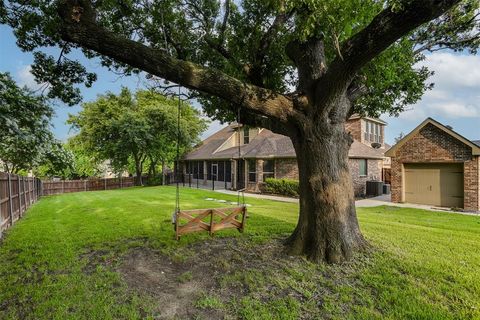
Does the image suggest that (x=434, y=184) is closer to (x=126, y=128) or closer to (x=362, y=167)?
(x=362, y=167)

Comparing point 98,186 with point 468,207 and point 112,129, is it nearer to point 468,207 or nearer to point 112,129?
point 112,129

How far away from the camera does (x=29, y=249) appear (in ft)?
19.2

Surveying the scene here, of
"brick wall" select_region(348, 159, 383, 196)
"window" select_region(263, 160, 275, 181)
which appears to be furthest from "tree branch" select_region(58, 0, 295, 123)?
"window" select_region(263, 160, 275, 181)

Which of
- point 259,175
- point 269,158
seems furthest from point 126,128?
point 269,158

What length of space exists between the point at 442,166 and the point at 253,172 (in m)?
11.5

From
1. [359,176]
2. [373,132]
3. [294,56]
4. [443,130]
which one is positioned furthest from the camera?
[373,132]

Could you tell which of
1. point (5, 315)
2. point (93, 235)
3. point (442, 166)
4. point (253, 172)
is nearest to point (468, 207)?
point (442, 166)

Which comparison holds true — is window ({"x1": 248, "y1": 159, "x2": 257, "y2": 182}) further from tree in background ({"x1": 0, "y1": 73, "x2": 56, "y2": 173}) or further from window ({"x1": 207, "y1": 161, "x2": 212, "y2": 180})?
tree in background ({"x1": 0, "y1": 73, "x2": 56, "y2": 173})

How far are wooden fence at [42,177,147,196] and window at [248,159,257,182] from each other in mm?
14948

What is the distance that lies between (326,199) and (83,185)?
2704 centimetres

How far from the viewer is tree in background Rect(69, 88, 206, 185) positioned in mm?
24234

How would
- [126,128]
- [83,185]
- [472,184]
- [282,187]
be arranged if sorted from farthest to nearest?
1. [83,185]
2. [126,128]
3. [282,187]
4. [472,184]

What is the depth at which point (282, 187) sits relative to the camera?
17.3 m

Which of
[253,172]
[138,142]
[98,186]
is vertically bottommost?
[98,186]
